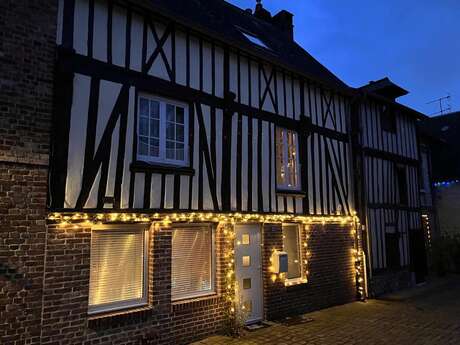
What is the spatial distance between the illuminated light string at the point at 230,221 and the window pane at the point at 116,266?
278mm

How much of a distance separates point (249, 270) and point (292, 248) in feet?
5.00

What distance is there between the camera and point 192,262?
21.9 ft

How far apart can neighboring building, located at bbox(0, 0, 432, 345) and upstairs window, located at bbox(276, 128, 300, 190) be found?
0.04 meters

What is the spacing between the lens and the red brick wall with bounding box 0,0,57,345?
4.62m

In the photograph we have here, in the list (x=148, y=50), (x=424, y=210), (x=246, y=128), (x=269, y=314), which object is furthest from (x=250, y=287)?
(x=424, y=210)

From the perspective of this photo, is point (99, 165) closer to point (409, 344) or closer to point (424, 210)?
point (409, 344)

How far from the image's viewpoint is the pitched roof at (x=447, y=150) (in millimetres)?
16250

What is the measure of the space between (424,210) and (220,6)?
1032 centimetres

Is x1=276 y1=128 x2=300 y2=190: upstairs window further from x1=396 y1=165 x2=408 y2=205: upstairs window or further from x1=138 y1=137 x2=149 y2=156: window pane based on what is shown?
x1=396 y1=165 x2=408 y2=205: upstairs window

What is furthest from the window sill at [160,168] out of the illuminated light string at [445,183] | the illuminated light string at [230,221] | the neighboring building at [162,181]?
the illuminated light string at [445,183]

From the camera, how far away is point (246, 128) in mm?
7703

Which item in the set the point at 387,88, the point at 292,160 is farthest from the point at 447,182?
the point at 292,160

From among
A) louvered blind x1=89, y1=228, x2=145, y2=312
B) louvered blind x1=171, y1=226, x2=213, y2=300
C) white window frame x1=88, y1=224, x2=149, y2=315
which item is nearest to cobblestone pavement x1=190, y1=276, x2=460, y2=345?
louvered blind x1=171, y1=226, x2=213, y2=300

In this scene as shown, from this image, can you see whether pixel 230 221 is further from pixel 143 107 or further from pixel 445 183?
pixel 445 183
